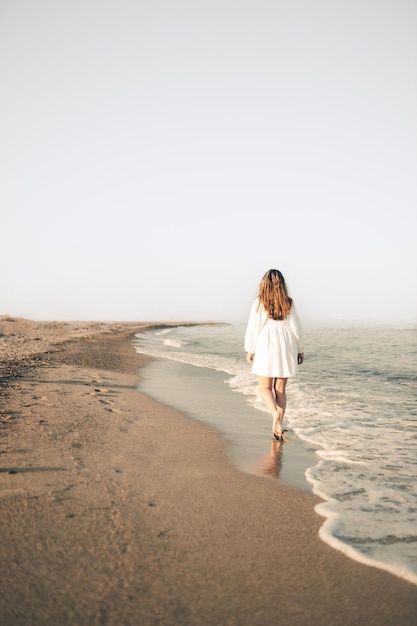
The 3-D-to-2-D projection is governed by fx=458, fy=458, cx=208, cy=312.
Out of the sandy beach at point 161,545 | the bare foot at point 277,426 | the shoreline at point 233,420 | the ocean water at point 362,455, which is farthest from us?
the bare foot at point 277,426

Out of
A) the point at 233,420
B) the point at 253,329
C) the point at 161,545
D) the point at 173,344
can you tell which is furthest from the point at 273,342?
the point at 173,344

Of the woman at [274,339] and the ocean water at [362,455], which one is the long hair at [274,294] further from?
the ocean water at [362,455]

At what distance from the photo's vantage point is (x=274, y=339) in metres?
6.69

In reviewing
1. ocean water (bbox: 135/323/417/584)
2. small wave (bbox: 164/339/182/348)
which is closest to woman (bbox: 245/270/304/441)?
ocean water (bbox: 135/323/417/584)

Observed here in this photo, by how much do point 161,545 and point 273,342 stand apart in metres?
3.87

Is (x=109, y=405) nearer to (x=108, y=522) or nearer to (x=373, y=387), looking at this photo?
(x=108, y=522)

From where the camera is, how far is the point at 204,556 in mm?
3090

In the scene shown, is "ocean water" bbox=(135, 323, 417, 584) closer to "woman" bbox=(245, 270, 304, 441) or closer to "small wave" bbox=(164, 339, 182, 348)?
"woman" bbox=(245, 270, 304, 441)

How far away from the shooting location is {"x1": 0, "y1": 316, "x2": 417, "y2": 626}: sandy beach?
2523 millimetres

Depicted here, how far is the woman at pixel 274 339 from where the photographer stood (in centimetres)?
659

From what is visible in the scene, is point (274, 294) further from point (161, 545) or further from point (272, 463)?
point (161, 545)

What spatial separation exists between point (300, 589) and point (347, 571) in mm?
439

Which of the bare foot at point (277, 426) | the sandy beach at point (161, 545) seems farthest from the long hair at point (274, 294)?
the sandy beach at point (161, 545)

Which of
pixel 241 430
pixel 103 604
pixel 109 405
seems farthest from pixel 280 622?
pixel 109 405
